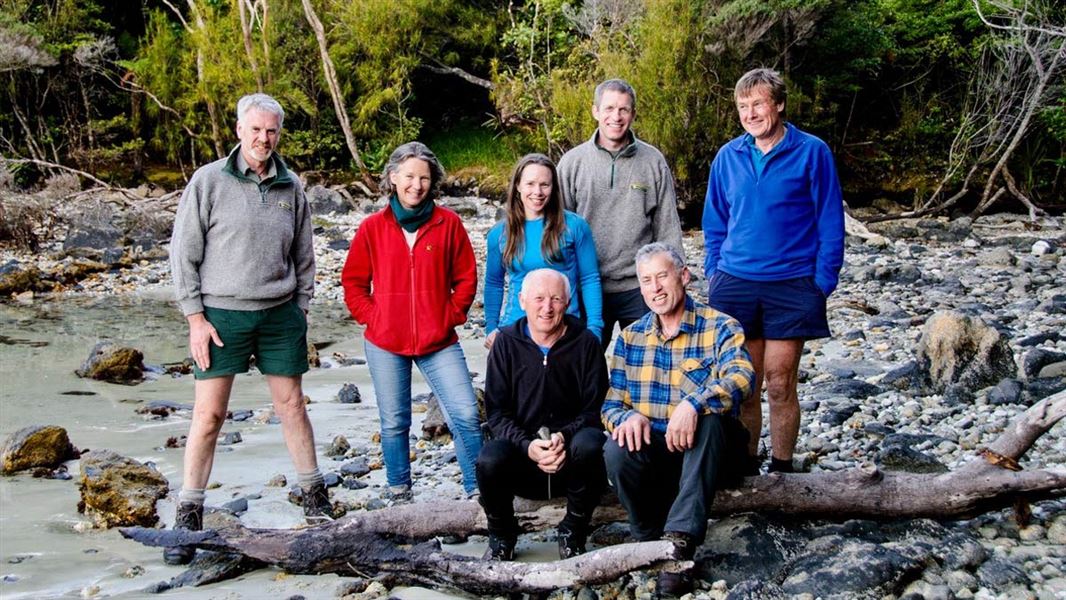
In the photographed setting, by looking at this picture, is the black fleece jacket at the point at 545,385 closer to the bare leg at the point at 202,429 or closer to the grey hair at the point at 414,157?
the grey hair at the point at 414,157

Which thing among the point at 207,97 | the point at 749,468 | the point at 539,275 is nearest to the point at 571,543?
the point at 749,468

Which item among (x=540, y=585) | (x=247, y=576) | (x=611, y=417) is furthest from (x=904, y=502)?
(x=247, y=576)

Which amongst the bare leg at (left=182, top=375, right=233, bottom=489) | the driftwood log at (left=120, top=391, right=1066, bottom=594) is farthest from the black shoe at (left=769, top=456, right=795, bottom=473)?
the bare leg at (left=182, top=375, right=233, bottom=489)

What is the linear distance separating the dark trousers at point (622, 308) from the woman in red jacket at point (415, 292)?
67 cm

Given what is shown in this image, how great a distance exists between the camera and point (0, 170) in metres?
15.9

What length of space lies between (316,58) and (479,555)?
2210cm

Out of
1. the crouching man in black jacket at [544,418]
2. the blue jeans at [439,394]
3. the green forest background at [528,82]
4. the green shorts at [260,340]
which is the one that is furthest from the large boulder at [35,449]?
the green forest background at [528,82]

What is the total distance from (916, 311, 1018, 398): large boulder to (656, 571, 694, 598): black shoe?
358cm

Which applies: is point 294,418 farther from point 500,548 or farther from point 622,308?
point 622,308

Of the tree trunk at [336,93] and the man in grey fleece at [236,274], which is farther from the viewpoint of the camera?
the tree trunk at [336,93]

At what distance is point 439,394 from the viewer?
4.94 m

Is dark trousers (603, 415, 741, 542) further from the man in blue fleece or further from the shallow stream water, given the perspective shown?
the shallow stream water

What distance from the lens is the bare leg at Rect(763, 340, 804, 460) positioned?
4.57 metres

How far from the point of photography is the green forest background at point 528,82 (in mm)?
18062
